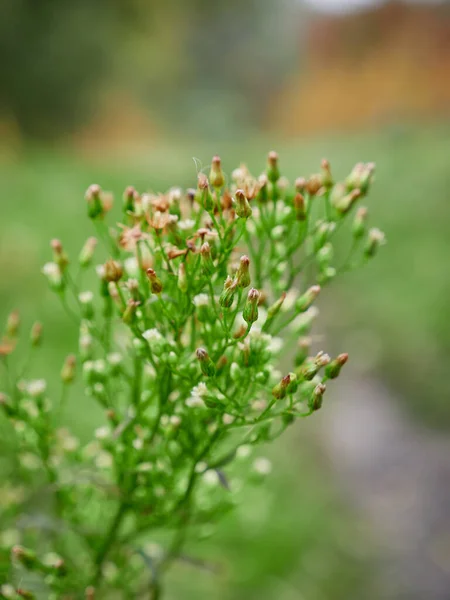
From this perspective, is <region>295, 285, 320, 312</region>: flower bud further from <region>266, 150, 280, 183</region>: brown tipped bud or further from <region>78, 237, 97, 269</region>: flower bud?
<region>78, 237, 97, 269</region>: flower bud

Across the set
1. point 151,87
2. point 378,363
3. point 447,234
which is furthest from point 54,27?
point 378,363

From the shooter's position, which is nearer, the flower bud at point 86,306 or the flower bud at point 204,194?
the flower bud at point 204,194

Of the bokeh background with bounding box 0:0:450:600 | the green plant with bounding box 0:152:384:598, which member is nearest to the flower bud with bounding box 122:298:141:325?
the green plant with bounding box 0:152:384:598

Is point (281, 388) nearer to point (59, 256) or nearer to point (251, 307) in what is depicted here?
point (251, 307)

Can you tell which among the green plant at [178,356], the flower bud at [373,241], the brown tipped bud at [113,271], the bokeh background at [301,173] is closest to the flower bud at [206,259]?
the green plant at [178,356]

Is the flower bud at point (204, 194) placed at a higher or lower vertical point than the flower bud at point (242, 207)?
higher

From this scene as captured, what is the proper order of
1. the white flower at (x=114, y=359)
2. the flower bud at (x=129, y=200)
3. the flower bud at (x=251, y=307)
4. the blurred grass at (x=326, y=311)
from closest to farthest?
the flower bud at (x=251, y=307) → the flower bud at (x=129, y=200) → the white flower at (x=114, y=359) → the blurred grass at (x=326, y=311)

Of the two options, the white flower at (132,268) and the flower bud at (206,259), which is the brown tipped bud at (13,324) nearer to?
the white flower at (132,268)
